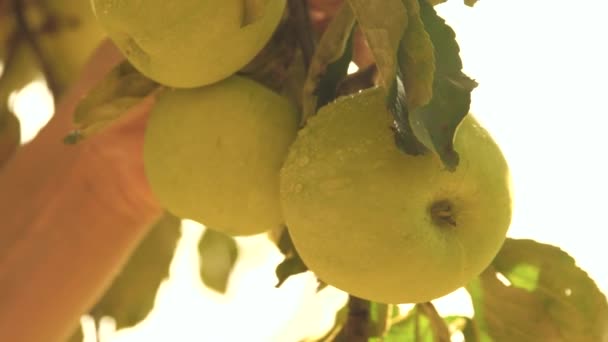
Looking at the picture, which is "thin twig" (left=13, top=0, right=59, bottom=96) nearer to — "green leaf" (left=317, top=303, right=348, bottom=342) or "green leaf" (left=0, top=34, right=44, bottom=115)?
"green leaf" (left=0, top=34, right=44, bottom=115)

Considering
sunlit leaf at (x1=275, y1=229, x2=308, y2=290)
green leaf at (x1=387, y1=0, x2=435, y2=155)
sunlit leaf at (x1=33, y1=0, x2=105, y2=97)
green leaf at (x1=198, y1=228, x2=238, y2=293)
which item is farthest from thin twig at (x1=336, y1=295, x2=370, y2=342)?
sunlit leaf at (x1=33, y1=0, x2=105, y2=97)

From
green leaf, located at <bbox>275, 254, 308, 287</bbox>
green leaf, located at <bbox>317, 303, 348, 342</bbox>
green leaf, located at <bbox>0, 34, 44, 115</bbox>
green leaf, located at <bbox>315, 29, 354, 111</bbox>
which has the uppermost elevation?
green leaf, located at <bbox>315, 29, 354, 111</bbox>

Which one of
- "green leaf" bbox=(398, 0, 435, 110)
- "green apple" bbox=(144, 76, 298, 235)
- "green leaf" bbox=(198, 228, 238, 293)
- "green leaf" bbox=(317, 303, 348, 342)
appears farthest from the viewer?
"green leaf" bbox=(198, 228, 238, 293)

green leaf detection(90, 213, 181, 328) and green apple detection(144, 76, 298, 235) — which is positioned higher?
green apple detection(144, 76, 298, 235)

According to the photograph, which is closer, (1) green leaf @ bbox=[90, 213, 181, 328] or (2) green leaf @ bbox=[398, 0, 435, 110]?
(2) green leaf @ bbox=[398, 0, 435, 110]

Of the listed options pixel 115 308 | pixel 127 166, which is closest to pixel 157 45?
pixel 127 166

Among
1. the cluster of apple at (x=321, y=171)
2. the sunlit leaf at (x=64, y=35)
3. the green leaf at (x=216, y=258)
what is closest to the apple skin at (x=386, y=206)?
the cluster of apple at (x=321, y=171)

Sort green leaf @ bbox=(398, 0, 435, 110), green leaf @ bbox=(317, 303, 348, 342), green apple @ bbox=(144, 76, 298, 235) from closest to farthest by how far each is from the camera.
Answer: green leaf @ bbox=(398, 0, 435, 110) → green apple @ bbox=(144, 76, 298, 235) → green leaf @ bbox=(317, 303, 348, 342)
